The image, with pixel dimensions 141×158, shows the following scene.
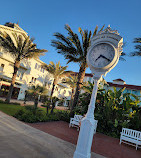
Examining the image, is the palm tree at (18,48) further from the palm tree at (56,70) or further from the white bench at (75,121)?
the white bench at (75,121)

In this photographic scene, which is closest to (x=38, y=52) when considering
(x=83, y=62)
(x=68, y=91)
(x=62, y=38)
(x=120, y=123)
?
(x=62, y=38)

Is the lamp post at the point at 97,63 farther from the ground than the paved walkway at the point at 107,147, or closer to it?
farther from the ground

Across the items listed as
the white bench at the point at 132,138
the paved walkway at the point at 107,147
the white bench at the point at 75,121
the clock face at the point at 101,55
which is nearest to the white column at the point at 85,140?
the clock face at the point at 101,55

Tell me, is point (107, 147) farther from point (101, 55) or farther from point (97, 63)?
point (101, 55)

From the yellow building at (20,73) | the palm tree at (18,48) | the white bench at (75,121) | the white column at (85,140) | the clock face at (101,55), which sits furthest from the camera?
the yellow building at (20,73)

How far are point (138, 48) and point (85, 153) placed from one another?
1202 cm

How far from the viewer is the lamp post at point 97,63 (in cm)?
388

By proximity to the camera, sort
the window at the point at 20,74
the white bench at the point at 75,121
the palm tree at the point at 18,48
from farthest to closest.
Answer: the window at the point at 20,74, the palm tree at the point at 18,48, the white bench at the point at 75,121

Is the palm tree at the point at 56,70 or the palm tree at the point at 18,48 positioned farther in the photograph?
the palm tree at the point at 56,70

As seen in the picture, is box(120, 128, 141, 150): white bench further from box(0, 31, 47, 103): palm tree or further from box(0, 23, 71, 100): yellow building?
box(0, 23, 71, 100): yellow building

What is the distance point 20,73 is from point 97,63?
26.2 metres

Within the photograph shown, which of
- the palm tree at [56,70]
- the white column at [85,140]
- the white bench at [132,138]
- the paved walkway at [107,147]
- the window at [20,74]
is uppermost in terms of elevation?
the palm tree at [56,70]

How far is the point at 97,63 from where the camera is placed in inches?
173

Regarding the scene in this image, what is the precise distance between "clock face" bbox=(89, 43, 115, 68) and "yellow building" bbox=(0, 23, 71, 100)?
22563 mm
